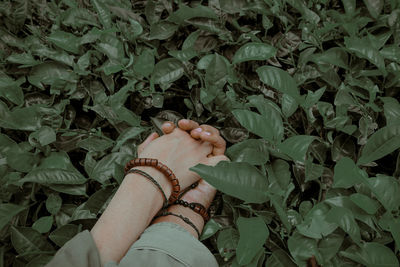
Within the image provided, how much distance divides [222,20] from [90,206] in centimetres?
64

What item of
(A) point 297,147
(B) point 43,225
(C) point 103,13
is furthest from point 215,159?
(C) point 103,13

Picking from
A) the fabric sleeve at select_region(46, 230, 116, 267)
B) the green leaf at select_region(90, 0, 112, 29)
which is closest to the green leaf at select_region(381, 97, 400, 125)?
the fabric sleeve at select_region(46, 230, 116, 267)

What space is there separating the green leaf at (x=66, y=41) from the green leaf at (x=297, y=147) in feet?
2.43

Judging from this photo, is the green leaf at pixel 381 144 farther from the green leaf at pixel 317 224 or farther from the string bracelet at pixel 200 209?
the string bracelet at pixel 200 209

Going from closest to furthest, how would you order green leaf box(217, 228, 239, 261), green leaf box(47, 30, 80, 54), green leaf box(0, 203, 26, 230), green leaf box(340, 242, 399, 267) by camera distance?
green leaf box(340, 242, 399, 267)
green leaf box(217, 228, 239, 261)
green leaf box(0, 203, 26, 230)
green leaf box(47, 30, 80, 54)

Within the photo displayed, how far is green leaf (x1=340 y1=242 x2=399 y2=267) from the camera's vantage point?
2.12 feet

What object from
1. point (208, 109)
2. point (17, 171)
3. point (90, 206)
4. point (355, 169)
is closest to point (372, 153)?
point (355, 169)

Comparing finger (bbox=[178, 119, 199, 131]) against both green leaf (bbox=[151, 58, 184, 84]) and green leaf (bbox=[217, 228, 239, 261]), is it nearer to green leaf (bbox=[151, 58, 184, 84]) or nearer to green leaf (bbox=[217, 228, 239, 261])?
green leaf (bbox=[151, 58, 184, 84])

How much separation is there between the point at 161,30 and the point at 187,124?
0.31 meters

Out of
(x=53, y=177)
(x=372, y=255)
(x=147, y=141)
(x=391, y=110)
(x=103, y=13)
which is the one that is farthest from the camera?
(x=103, y=13)

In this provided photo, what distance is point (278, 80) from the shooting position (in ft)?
2.73

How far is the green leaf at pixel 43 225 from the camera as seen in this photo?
2.84 ft

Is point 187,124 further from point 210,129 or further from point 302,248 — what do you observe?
point 302,248

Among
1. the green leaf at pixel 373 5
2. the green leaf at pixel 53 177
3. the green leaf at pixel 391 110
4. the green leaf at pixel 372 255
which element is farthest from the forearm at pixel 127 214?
the green leaf at pixel 373 5
